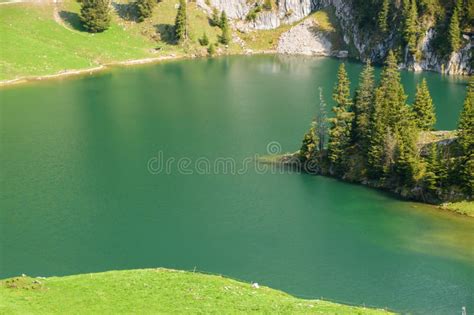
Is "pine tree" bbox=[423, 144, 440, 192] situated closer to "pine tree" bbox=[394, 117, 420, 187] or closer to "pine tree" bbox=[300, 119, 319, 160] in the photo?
"pine tree" bbox=[394, 117, 420, 187]

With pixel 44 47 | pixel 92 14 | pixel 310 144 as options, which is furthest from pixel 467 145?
pixel 92 14

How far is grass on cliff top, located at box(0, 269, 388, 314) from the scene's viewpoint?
169ft

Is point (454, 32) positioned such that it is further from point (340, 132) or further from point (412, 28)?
point (340, 132)

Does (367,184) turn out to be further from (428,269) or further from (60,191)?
(60,191)

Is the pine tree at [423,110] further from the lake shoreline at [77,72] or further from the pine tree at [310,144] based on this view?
the lake shoreline at [77,72]

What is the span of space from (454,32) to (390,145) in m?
98.6

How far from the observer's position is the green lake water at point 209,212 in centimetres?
6869

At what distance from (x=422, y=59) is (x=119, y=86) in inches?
3592

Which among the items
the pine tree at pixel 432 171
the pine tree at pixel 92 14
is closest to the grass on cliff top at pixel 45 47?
the pine tree at pixel 92 14

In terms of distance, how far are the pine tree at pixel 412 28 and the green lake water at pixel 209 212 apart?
47.8m

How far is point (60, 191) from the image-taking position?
302 feet
